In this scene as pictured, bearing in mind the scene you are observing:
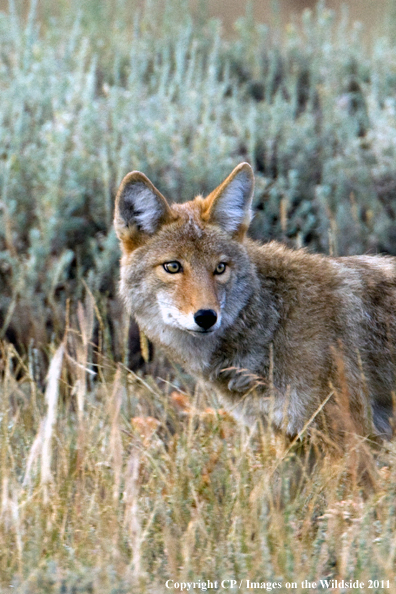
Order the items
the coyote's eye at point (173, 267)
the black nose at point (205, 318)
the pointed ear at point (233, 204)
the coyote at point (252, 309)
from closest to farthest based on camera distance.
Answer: the black nose at point (205, 318) → the coyote at point (252, 309) → the coyote's eye at point (173, 267) → the pointed ear at point (233, 204)

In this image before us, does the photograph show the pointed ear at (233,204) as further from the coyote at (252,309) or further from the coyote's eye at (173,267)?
the coyote's eye at (173,267)

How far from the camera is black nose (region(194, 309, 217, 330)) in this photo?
3.50 m

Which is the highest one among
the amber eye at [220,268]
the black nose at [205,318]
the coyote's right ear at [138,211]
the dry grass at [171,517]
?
the coyote's right ear at [138,211]

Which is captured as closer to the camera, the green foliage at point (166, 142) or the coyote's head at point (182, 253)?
the coyote's head at point (182, 253)

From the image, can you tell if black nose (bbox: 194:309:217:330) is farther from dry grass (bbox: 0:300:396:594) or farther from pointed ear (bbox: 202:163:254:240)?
pointed ear (bbox: 202:163:254:240)

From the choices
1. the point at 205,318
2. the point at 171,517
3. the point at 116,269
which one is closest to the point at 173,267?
the point at 205,318

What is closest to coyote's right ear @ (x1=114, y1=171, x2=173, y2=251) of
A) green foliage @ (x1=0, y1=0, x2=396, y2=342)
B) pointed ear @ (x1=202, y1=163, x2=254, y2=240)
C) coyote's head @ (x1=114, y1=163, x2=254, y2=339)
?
coyote's head @ (x1=114, y1=163, x2=254, y2=339)

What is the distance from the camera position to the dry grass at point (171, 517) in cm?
256

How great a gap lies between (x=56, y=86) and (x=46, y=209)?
1975 millimetres

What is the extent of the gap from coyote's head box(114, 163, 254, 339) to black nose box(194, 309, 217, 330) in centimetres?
4

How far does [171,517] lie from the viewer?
315cm

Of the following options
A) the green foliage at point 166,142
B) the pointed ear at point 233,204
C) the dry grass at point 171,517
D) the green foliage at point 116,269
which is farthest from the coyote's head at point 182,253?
the green foliage at point 166,142

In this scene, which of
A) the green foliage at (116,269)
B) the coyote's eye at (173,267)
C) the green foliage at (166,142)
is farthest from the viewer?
the green foliage at (166,142)

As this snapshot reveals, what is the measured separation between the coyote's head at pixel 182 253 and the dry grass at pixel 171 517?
1.74 feet
